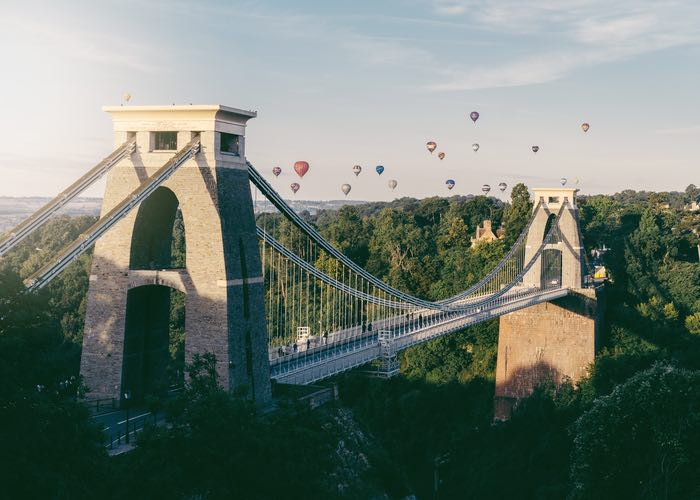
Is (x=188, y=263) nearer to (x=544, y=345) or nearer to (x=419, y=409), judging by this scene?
(x=419, y=409)

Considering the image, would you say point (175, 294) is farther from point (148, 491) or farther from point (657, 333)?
point (148, 491)

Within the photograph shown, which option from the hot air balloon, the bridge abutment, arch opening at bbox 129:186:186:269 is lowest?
the bridge abutment

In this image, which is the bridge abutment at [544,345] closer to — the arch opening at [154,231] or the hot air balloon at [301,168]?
the hot air balloon at [301,168]

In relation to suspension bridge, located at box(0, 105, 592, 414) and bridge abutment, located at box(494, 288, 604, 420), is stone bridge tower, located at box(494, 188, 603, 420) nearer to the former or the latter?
bridge abutment, located at box(494, 288, 604, 420)

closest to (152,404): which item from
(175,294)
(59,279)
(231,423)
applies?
(231,423)

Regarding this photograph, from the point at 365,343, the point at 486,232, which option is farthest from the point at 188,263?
the point at 486,232

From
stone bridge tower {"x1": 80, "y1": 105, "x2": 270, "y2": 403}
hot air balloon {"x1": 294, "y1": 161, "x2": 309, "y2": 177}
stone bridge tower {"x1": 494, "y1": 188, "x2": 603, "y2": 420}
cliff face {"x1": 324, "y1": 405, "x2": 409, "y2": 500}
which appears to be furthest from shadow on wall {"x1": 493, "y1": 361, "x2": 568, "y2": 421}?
stone bridge tower {"x1": 80, "y1": 105, "x2": 270, "y2": 403}
